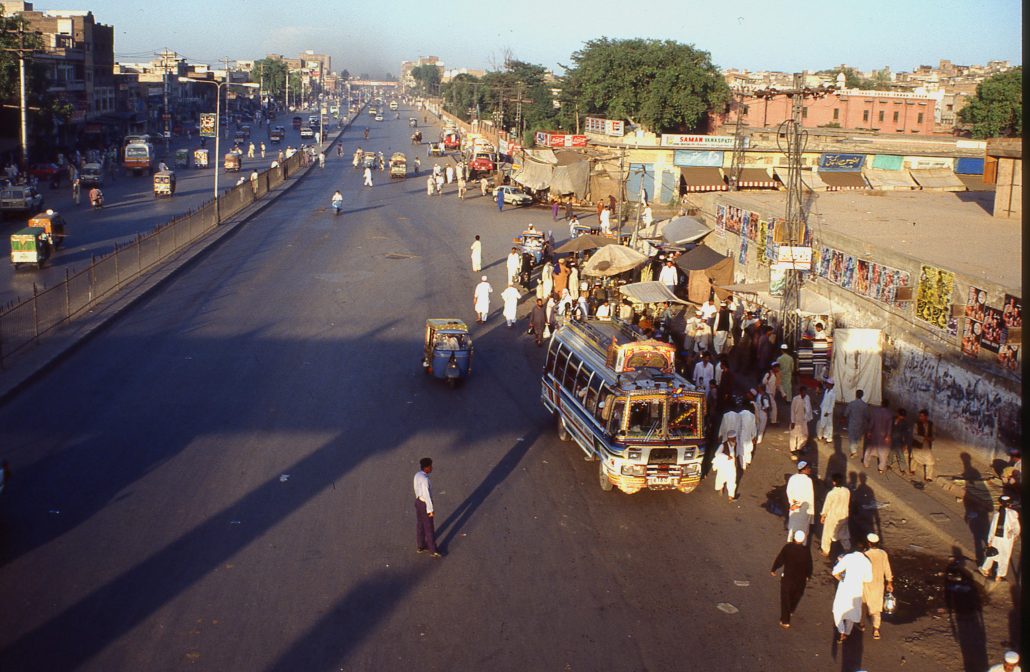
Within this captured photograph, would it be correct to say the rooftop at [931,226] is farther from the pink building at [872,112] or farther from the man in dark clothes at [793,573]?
the pink building at [872,112]

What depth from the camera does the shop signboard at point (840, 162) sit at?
50969 millimetres

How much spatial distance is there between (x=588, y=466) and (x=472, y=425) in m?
2.47

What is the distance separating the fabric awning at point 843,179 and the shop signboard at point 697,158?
5.82m

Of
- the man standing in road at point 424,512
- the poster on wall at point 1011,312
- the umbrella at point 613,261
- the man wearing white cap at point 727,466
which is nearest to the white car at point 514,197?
the umbrella at point 613,261

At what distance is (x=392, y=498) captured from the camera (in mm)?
12820

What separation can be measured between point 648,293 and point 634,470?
10233 millimetres

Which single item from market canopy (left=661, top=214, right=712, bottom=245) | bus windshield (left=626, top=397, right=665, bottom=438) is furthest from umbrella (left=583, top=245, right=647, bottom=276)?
bus windshield (left=626, top=397, right=665, bottom=438)

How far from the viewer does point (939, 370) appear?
1641cm

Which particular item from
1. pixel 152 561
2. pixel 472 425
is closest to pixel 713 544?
pixel 472 425

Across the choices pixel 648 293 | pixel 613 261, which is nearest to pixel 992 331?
pixel 648 293

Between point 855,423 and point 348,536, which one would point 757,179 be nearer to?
point 855,423

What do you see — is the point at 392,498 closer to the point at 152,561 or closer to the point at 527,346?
the point at 152,561

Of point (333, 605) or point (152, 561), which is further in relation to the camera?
point (152, 561)

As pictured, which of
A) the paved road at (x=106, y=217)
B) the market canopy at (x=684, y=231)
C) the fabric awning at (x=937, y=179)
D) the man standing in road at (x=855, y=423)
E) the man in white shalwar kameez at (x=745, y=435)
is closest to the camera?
the man in white shalwar kameez at (x=745, y=435)
